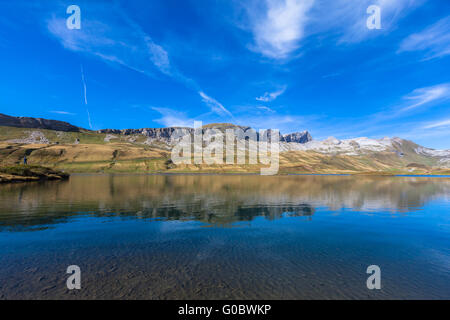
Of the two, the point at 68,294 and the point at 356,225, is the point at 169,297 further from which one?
the point at 356,225

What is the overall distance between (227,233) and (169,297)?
1671 centimetres

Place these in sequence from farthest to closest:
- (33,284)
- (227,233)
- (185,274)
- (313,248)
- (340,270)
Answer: (227,233), (313,248), (340,270), (185,274), (33,284)

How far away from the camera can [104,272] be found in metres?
18.8

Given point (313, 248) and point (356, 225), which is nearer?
point (313, 248)

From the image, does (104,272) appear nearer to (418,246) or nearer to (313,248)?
(313,248)

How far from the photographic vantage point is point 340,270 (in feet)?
64.8
